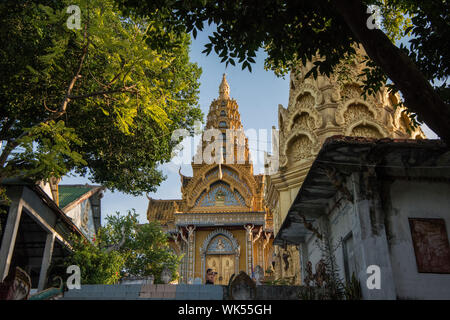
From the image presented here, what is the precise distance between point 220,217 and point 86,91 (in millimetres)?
17581

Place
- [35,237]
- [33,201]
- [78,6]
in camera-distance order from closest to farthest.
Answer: [78,6]
[33,201]
[35,237]

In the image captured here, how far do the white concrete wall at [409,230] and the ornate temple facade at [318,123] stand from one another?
6572mm

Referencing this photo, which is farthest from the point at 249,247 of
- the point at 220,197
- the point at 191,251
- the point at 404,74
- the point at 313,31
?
the point at 404,74

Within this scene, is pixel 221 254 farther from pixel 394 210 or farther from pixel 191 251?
pixel 394 210

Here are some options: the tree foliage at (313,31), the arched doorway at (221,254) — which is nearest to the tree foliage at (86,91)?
the tree foliage at (313,31)

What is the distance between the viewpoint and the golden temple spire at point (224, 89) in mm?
38588

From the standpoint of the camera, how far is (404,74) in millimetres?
4973

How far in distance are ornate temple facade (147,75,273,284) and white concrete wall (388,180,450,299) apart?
1957 centimetres

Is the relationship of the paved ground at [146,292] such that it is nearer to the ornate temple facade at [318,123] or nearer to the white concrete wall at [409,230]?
the white concrete wall at [409,230]
